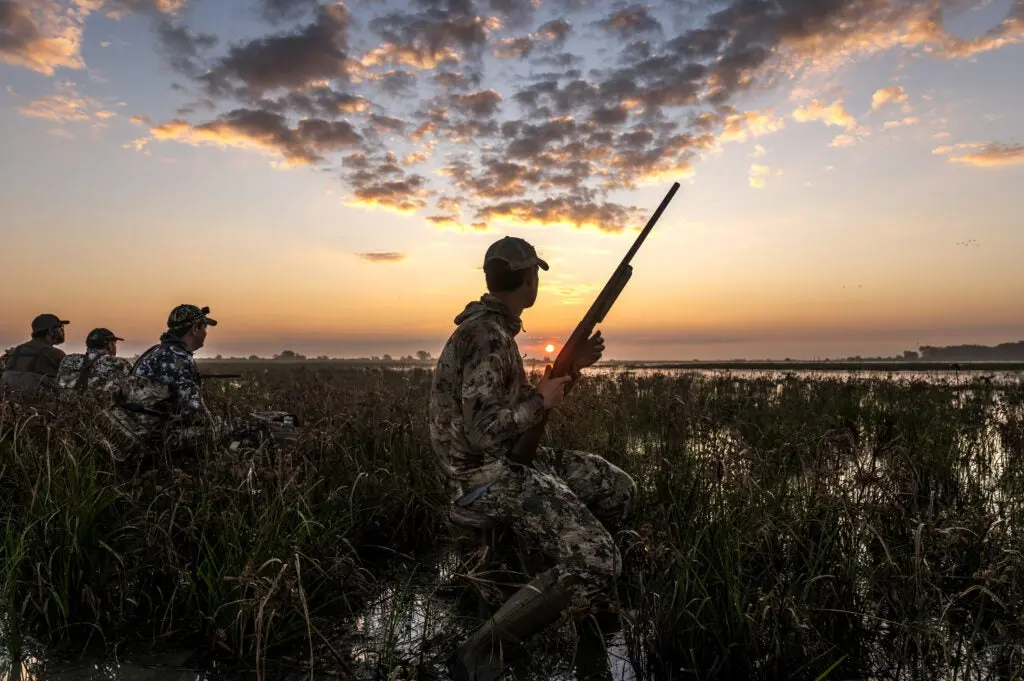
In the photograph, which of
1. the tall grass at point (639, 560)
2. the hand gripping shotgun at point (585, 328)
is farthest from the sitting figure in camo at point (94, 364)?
the hand gripping shotgun at point (585, 328)

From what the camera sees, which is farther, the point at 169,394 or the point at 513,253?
the point at 169,394

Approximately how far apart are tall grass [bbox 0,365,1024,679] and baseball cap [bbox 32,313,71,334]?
5791 millimetres

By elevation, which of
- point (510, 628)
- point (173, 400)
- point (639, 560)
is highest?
point (173, 400)

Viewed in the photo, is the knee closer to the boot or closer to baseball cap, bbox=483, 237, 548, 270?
the boot

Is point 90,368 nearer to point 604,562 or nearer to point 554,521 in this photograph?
point 554,521

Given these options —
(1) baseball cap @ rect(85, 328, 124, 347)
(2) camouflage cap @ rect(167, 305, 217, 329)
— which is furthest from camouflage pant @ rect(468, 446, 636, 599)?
(1) baseball cap @ rect(85, 328, 124, 347)

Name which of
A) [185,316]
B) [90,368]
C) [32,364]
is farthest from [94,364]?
[185,316]

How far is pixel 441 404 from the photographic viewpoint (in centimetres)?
410

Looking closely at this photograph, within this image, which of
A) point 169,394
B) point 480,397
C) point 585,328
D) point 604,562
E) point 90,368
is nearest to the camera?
point 604,562

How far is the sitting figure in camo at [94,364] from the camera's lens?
8930mm

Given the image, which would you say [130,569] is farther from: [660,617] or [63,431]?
[660,617]

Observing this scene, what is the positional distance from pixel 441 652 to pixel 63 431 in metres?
3.48

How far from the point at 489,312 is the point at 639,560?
74.1 inches

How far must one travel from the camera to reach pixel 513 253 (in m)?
4.11
